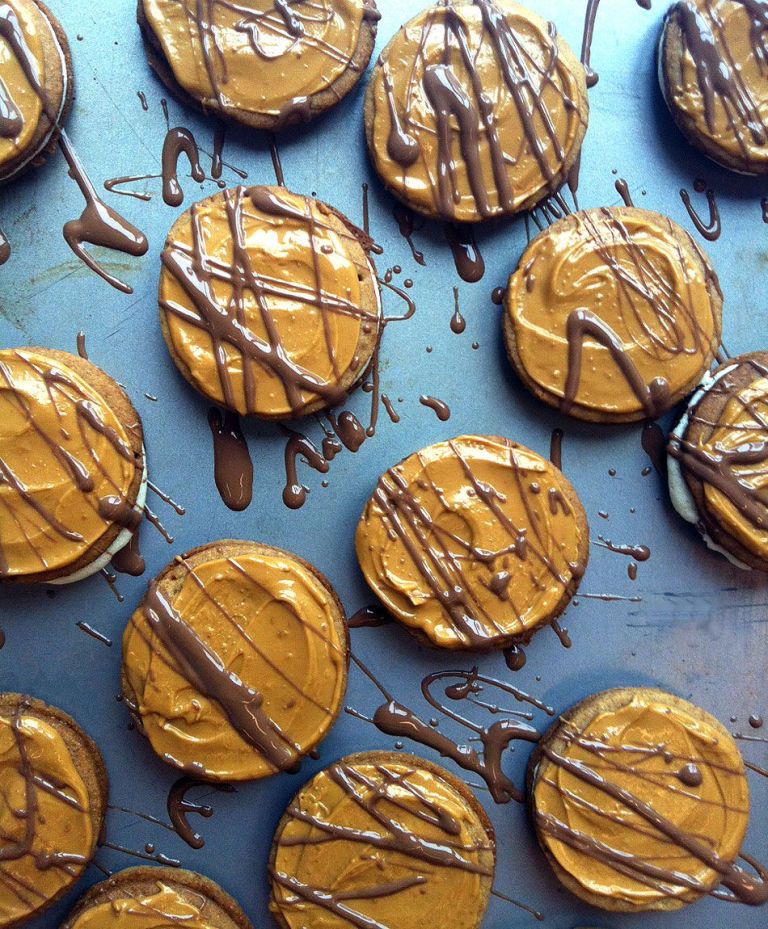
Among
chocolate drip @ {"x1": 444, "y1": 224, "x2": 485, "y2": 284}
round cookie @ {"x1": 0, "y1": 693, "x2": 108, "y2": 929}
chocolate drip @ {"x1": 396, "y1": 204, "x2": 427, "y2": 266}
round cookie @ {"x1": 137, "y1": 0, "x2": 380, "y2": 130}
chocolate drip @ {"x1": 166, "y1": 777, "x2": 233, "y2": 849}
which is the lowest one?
chocolate drip @ {"x1": 166, "y1": 777, "x2": 233, "y2": 849}

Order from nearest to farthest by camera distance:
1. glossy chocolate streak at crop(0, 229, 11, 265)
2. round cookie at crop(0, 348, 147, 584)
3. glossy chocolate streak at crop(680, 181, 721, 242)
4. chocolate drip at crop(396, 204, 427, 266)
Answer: round cookie at crop(0, 348, 147, 584)
glossy chocolate streak at crop(0, 229, 11, 265)
chocolate drip at crop(396, 204, 427, 266)
glossy chocolate streak at crop(680, 181, 721, 242)

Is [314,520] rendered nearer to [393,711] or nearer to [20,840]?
[393,711]

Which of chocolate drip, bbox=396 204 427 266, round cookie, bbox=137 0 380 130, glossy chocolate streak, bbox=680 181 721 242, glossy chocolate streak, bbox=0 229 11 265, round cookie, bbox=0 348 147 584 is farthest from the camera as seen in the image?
glossy chocolate streak, bbox=680 181 721 242

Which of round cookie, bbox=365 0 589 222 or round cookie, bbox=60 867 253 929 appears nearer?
round cookie, bbox=60 867 253 929

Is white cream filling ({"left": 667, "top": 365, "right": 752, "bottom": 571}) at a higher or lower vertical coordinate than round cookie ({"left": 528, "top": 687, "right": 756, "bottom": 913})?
higher

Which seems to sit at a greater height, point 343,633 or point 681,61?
point 681,61

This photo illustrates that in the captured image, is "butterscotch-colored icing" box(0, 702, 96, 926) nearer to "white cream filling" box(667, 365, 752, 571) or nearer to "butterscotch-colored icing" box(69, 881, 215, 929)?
"butterscotch-colored icing" box(69, 881, 215, 929)

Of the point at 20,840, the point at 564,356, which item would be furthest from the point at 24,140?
the point at 20,840

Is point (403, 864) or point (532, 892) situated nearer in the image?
point (403, 864)

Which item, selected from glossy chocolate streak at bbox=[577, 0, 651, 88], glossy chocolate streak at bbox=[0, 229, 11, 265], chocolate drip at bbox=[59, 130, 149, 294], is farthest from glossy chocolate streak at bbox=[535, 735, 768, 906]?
glossy chocolate streak at bbox=[0, 229, 11, 265]
